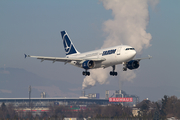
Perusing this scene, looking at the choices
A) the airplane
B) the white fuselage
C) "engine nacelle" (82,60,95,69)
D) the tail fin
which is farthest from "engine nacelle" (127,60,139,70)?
the tail fin

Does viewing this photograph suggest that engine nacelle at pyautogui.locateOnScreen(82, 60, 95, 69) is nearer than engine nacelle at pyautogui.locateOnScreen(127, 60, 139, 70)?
Yes

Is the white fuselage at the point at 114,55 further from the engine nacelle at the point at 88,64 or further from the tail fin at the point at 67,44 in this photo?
the tail fin at the point at 67,44

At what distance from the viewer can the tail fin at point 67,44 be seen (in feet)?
291

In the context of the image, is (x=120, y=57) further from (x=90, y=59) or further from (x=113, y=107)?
(x=113, y=107)

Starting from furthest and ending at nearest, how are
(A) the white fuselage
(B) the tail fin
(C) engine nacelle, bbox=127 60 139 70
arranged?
(B) the tail fin < (C) engine nacelle, bbox=127 60 139 70 < (A) the white fuselage

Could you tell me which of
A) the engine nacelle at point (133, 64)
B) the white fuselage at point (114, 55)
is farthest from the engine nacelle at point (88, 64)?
the engine nacelle at point (133, 64)

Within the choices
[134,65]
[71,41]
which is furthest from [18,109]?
[134,65]

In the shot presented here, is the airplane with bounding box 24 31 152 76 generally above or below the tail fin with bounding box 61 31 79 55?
below

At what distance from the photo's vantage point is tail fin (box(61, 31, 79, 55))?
88.8 m

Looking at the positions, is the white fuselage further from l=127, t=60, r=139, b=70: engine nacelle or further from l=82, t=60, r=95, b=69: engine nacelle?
l=127, t=60, r=139, b=70: engine nacelle

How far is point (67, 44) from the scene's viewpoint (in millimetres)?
91625

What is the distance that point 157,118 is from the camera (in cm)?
10912

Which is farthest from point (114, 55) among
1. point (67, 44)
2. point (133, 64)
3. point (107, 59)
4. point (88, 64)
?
point (67, 44)

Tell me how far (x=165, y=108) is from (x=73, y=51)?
57.0 meters
